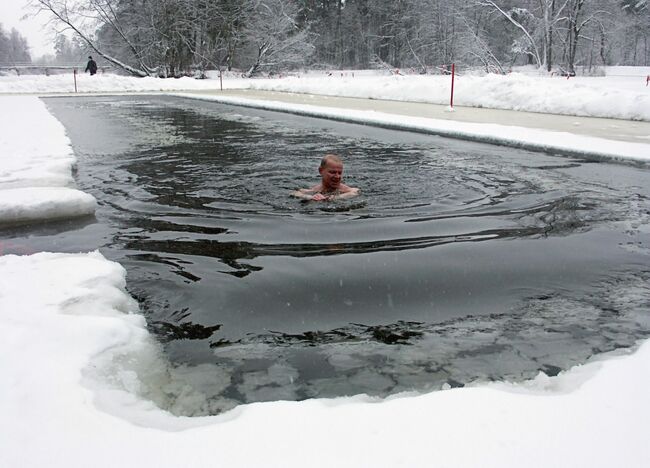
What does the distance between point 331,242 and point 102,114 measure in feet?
45.2

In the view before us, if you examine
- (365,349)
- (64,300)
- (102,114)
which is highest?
(102,114)

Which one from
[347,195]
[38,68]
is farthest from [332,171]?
[38,68]

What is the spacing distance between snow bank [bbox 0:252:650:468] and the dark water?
0.32 metres

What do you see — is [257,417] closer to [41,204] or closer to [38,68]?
[41,204]

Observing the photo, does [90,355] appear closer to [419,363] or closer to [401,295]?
[419,363]

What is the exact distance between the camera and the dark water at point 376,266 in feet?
8.61

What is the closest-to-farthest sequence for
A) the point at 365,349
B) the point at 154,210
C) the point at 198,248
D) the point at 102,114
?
the point at 365,349, the point at 198,248, the point at 154,210, the point at 102,114

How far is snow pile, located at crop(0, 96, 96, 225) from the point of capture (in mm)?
4922

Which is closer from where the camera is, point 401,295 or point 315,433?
point 315,433

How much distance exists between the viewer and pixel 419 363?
258 centimetres

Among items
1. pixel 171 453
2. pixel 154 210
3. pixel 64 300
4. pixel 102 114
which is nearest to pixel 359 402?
pixel 171 453

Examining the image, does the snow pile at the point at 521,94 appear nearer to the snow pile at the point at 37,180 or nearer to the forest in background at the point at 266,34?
the snow pile at the point at 37,180

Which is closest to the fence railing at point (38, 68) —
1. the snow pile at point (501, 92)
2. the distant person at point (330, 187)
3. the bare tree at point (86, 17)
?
the bare tree at point (86, 17)

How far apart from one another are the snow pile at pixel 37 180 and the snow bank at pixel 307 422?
2767mm
